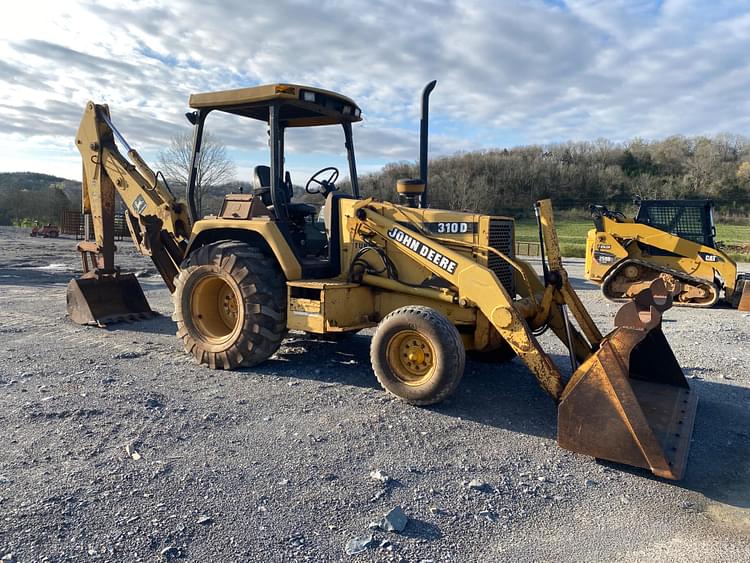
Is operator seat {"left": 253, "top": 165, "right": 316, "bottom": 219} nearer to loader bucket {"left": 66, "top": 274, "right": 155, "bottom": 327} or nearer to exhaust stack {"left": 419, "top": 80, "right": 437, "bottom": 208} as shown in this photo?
exhaust stack {"left": 419, "top": 80, "right": 437, "bottom": 208}

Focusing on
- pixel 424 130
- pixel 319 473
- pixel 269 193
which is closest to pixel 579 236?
pixel 424 130

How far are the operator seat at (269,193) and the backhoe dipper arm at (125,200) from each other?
1.67 meters

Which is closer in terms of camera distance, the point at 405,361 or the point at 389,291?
the point at 405,361

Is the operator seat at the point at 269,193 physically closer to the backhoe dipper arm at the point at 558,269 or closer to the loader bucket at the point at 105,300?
the backhoe dipper arm at the point at 558,269

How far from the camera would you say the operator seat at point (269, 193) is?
19.8 ft

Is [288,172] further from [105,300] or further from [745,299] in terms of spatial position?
[745,299]

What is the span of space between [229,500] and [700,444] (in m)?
3.42

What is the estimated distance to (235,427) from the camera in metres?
4.27

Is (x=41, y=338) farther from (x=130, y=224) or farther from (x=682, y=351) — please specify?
(x=682, y=351)

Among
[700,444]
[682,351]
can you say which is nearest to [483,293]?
[700,444]

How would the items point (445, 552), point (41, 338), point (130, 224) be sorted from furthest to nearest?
point (130, 224)
point (41, 338)
point (445, 552)

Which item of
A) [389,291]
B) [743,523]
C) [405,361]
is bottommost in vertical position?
[743,523]

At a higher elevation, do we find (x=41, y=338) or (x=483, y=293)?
(x=483, y=293)

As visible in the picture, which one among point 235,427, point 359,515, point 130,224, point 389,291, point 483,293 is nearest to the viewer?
point 359,515
